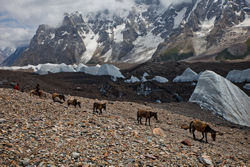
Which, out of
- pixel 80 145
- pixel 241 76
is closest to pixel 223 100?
pixel 80 145

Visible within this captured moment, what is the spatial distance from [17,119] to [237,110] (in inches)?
1126

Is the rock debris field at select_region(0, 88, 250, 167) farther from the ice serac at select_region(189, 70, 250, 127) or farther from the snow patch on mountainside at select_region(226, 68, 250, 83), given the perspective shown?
the snow patch on mountainside at select_region(226, 68, 250, 83)

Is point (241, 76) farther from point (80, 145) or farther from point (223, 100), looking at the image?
point (80, 145)

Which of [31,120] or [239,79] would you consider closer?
[31,120]

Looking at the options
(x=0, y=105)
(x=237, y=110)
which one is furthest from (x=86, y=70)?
(x=0, y=105)

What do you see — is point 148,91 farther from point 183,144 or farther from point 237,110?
point 183,144

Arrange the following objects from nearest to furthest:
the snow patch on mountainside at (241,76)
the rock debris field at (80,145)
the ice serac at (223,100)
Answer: the rock debris field at (80,145) → the ice serac at (223,100) → the snow patch on mountainside at (241,76)

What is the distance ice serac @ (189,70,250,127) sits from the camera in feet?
102

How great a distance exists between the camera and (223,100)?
3159cm

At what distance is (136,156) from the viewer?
9477mm

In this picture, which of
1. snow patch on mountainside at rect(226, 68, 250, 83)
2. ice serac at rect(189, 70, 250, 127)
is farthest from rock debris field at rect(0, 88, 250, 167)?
snow patch on mountainside at rect(226, 68, 250, 83)

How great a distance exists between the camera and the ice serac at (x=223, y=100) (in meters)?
31.0

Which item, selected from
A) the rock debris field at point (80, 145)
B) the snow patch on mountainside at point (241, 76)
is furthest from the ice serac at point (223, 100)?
the snow patch on mountainside at point (241, 76)

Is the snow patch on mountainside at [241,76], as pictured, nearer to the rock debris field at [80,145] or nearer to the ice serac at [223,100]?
the ice serac at [223,100]
